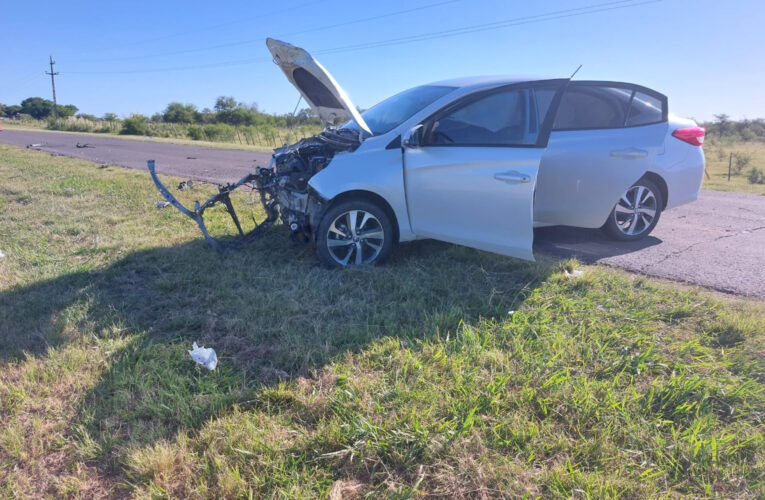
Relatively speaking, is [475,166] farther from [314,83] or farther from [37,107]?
[37,107]

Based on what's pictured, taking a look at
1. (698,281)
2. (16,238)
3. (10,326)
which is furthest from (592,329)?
(16,238)

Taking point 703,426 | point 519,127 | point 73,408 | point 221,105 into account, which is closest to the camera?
point 703,426

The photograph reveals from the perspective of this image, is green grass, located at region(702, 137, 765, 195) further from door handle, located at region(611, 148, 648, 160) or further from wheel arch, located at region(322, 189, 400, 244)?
wheel arch, located at region(322, 189, 400, 244)

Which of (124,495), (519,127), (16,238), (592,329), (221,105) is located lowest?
(124,495)

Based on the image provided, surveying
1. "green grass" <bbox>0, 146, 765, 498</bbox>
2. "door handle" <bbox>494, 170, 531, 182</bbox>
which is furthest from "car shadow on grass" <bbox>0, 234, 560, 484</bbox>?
"door handle" <bbox>494, 170, 531, 182</bbox>

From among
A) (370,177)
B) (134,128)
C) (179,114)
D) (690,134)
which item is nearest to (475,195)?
(370,177)

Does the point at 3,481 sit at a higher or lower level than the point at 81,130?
lower

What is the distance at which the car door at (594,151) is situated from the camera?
15.3 feet

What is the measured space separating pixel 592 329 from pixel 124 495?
290 centimetres

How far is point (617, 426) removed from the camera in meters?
2.30

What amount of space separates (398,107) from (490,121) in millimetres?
1043

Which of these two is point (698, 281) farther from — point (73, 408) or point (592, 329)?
point (73, 408)

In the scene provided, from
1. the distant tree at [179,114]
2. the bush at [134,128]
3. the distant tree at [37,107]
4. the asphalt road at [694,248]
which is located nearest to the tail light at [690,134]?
the asphalt road at [694,248]

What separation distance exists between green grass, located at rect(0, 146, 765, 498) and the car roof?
1655mm
